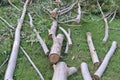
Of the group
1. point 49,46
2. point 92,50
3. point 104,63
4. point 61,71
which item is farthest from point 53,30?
point 61,71

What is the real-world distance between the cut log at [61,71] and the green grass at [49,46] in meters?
0.11

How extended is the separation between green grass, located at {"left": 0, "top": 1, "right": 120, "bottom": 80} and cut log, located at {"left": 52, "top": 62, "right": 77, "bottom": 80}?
11 centimetres

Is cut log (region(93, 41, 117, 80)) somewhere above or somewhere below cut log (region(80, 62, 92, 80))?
below

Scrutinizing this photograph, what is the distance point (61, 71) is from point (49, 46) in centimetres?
135

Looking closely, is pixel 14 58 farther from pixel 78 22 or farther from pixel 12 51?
pixel 78 22

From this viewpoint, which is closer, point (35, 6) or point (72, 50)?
point (72, 50)

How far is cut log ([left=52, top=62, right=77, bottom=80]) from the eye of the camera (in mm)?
5156

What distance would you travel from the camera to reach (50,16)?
7.87 m

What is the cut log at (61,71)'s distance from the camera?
5156 mm

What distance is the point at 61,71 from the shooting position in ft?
A: 17.4

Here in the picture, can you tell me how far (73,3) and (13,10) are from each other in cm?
168

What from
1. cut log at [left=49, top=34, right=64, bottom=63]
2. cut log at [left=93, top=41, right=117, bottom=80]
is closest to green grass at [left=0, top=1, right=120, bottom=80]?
cut log at [left=93, top=41, right=117, bottom=80]

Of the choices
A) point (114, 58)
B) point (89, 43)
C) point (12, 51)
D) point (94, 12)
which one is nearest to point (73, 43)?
point (89, 43)

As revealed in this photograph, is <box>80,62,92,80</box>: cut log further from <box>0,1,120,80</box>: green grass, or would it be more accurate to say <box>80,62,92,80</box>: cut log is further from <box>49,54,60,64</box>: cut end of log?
<box>49,54,60,64</box>: cut end of log
